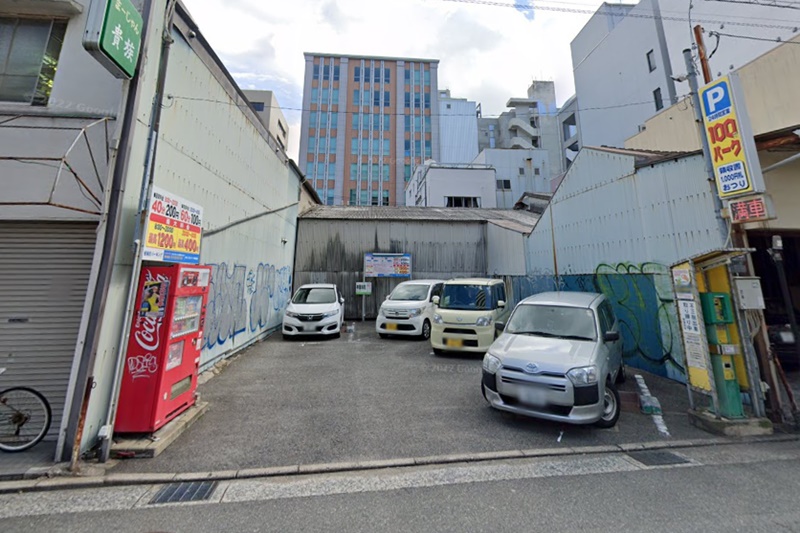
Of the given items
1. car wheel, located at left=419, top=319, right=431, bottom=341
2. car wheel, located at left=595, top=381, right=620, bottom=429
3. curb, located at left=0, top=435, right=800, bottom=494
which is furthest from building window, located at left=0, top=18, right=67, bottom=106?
car wheel, located at left=419, top=319, right=431, bottom=341

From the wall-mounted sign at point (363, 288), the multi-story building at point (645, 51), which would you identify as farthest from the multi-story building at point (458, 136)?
the wall-mounted sign at point (363, 288)

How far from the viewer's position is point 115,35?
11.9 ft

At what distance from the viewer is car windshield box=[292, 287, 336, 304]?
34.6 ft

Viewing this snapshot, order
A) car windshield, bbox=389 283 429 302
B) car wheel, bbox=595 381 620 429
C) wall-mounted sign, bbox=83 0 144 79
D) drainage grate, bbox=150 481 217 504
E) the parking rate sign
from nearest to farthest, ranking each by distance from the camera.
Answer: drainage grate, bbox=150 481 217 504 → wall-mounted sign, bbox=83 0 144 79 → the parking rate sign → car wheel, bbox=595 381 620 429 → car windshield, bbox=389 283 429 302

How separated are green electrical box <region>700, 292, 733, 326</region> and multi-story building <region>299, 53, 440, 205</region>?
40.5m

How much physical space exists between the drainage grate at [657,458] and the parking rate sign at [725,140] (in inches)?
138

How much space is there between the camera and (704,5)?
48.1ft

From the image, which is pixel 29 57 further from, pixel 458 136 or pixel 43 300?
pixel 458 136

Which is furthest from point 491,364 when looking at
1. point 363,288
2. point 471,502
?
point 363,288

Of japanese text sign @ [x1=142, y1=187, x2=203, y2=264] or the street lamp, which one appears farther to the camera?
the street lamp

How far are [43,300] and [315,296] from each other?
6.86 meters

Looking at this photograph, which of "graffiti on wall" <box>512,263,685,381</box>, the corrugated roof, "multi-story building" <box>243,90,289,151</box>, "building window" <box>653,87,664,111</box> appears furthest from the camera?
"multi-story building" <box>243,90,289,151</box>

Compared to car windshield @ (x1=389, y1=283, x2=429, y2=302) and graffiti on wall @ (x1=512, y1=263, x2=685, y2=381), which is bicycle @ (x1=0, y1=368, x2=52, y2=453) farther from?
graffiti on wall @ (x1=512, y1=263, x2=685, y2=381)

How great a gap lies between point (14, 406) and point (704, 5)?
2529 centimetres
